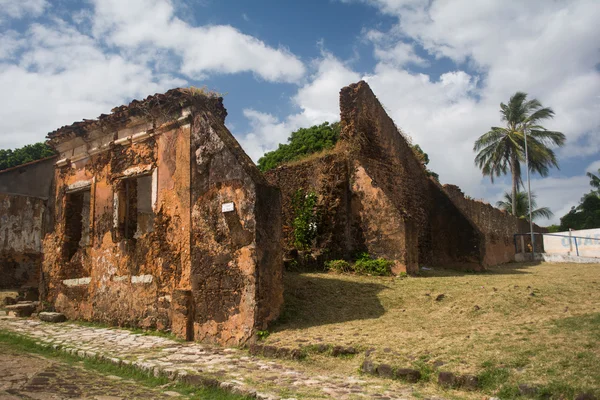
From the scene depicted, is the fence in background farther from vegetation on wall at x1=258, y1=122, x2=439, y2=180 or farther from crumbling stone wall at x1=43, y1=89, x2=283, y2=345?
crumbling stone wall at x1=43, y1=89, x2=283, y2=345

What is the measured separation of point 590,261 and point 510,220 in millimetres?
4508

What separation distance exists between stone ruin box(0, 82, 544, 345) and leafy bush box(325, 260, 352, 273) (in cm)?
46

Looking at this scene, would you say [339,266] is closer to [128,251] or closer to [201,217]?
[201,217]

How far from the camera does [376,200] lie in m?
12.0

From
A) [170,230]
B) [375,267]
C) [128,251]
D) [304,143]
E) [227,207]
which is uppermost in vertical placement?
[304,143]

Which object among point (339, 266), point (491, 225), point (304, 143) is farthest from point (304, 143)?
point (339, 266)

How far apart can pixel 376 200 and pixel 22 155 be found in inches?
786

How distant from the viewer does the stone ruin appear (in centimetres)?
729

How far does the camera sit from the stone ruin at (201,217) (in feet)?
23.9

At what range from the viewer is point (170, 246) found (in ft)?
26.8

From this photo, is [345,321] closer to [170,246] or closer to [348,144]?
[170,246]

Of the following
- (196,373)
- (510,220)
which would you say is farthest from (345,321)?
(510,220)

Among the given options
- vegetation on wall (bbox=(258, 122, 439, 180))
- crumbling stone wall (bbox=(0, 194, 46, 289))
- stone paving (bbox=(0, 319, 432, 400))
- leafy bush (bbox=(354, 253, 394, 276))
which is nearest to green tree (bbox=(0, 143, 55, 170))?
crumbling stone wall (bbox=(0, 194, 46, 289))

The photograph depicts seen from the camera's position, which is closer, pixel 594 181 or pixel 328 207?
pixel 328 207
